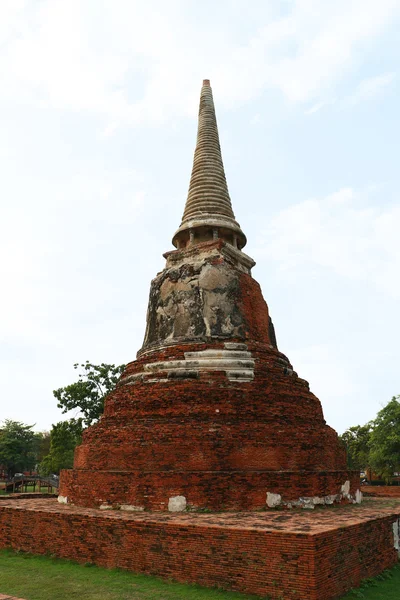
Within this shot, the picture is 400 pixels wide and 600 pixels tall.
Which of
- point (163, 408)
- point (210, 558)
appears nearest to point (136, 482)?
point (163, 408)

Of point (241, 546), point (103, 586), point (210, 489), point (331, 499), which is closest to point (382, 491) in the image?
point (331, 499)

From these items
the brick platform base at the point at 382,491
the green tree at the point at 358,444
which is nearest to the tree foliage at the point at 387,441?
the brick platform base at the point at 382,491

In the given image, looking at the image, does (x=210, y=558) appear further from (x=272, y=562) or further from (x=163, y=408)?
(x=163, y=408)

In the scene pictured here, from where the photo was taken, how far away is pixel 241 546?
6.89 metres

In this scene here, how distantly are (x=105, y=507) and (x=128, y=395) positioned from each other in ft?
9.58

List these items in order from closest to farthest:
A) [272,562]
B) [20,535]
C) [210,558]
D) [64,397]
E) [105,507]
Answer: [272,562], [210,558], [20,535], [105,507], [64,397]

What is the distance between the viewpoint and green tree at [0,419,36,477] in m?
43.2

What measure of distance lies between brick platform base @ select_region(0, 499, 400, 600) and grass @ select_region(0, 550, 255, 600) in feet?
0.60

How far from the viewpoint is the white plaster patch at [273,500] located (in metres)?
9.96

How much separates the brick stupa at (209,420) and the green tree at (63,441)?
1638 cm

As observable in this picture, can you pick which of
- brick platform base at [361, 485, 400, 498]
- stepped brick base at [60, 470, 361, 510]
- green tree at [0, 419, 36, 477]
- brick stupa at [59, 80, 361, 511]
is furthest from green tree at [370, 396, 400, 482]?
green tree at [0, 419, 36, 477]

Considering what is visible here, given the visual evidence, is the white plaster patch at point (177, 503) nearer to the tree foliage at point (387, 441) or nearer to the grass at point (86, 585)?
the grass at point (86, 585)

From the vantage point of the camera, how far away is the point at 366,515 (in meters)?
8.89

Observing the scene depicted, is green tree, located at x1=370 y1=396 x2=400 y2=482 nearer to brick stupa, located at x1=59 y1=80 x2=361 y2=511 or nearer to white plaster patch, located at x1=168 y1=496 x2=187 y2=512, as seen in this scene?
brick stupa, located at x1=59 y1=80 x2=361 y2=511
